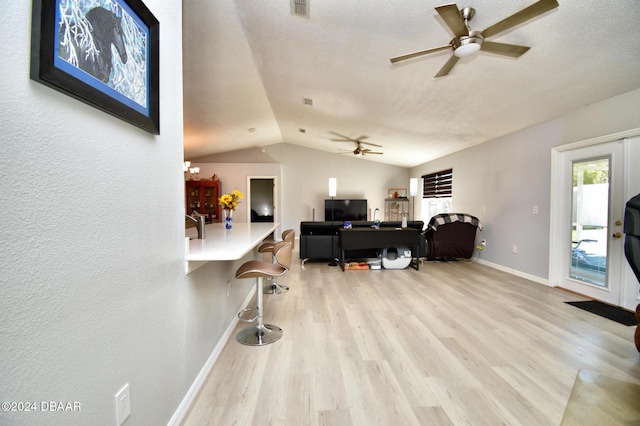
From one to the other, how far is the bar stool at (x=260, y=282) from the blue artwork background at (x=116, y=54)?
1399mm

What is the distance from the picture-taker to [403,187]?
880cm

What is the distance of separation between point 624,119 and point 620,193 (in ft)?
2.58

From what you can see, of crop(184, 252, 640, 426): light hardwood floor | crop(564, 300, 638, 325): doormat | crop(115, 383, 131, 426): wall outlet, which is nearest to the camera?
crop(115, 383, 131, 426): wall outlet

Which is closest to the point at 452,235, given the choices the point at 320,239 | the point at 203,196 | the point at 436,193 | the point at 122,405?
the point at 436,193

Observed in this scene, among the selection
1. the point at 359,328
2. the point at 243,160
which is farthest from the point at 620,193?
the point at 243,160

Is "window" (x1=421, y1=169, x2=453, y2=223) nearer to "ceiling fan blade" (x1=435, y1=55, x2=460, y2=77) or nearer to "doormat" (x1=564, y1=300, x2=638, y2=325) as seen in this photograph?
"doormat" (x1=564, y1=300, x2=638, y2=325)

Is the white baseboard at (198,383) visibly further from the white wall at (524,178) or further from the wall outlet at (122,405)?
the white wall at (524,178)

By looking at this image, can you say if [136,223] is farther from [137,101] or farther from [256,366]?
[256,366]

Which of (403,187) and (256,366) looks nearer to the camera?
(256,366)

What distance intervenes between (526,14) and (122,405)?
2783 millimetres

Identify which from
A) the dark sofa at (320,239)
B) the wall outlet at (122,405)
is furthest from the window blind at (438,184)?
the wall outlet at (122,405)

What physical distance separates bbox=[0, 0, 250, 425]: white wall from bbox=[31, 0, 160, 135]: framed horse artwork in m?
0.03

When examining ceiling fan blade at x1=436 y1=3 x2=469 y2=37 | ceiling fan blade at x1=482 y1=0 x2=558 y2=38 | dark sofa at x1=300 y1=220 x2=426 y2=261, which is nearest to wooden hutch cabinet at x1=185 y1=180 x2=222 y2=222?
dark sofa at x1=300 y1=220 x2=426 y2=261

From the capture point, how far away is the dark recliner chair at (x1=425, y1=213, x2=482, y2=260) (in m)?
4.86
